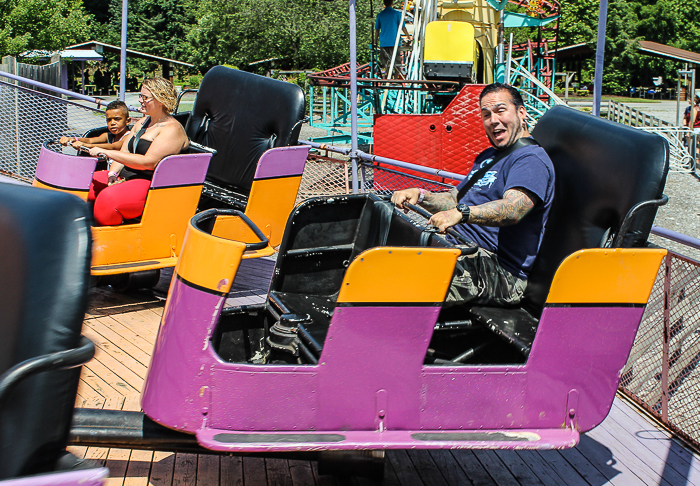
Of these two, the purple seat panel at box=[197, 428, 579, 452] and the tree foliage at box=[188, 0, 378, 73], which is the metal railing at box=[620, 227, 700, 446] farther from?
the tree foliage at box=[188, 0, 378, 73]

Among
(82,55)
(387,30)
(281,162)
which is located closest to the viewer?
(281,162)

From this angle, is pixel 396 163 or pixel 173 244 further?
pixel 396 163

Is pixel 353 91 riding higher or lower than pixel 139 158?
higher

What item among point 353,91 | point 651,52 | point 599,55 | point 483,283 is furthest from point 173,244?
point 651,52

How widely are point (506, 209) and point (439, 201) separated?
0.72 metres

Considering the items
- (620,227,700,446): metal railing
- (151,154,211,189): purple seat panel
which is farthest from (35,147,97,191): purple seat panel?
(620,227,700,446): metal railing

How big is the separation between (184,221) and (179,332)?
8.36ft

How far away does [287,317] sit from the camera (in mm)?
2893

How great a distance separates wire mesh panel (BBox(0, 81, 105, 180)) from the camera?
7.51 meters

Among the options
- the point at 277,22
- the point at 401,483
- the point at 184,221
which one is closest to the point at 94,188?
the point at 184,221

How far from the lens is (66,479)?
146cm

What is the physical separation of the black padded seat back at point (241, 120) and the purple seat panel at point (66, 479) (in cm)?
394

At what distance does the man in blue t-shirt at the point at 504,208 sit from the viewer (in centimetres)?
280

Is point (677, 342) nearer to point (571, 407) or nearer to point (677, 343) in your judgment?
point (677, 343)
